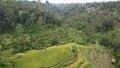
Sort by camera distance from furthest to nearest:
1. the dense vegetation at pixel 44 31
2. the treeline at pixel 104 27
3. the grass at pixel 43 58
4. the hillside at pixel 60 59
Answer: the treeline at pixel 104 27
the dense vegetation at pixel 44 31
the hillside at pixel 60 59
the grass at pixel 43 58

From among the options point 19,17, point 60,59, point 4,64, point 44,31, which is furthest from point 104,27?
point 4,64

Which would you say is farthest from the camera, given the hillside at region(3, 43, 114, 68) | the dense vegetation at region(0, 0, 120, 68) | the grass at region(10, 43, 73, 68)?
the dense vegetation at region(0, 0, 120, 68)

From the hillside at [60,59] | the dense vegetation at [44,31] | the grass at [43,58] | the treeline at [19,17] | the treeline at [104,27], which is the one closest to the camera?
the grass at [43,58]

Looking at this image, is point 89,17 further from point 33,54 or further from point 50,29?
point 33,54

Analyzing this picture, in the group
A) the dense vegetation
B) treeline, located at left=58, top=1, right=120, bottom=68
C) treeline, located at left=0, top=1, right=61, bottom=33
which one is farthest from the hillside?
treeline, located at left=0, top=1, right=61, bottom=33

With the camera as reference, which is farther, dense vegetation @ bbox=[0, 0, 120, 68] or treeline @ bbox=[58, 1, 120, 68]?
treeline @ bbox=[58, 1, 120, 68]

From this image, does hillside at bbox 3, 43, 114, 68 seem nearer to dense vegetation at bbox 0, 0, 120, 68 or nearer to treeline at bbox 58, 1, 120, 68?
dense vegetation at bbox 0, 0, 120, 68

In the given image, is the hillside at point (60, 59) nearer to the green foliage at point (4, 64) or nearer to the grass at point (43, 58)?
the grass at point (43, 58)

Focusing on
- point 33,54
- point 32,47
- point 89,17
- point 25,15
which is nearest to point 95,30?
point 89,17

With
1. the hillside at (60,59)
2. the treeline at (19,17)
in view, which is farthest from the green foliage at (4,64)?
the treeline at (19,17)
